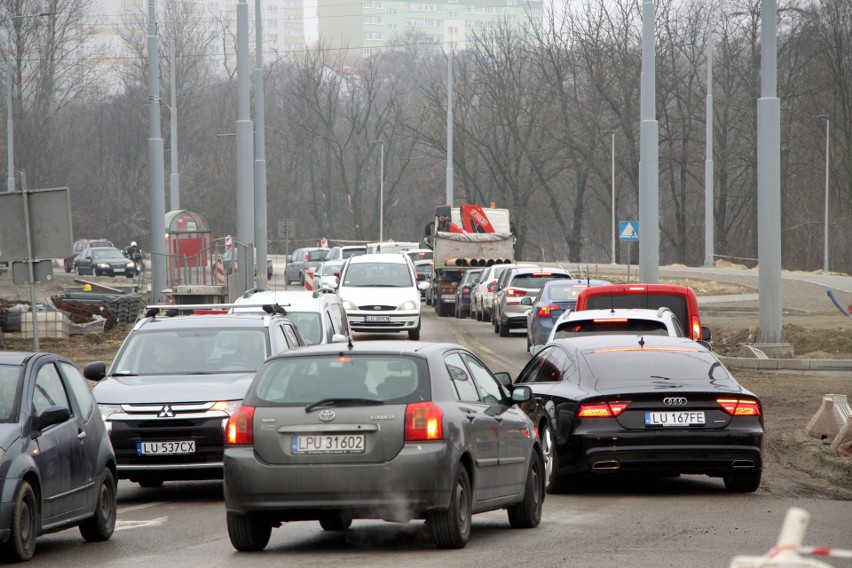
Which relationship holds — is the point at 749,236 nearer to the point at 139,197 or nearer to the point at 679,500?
the point at 139,197

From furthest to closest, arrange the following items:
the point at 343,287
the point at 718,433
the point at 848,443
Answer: the point at 343,287 → the point at 848,443 → the point at 718,433

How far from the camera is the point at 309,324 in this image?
62.3 feet

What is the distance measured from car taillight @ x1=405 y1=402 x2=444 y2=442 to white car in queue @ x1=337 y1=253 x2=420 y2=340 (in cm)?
2224

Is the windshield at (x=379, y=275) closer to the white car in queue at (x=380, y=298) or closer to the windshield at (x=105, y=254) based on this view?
the white car in queue at (x=380, y=298)

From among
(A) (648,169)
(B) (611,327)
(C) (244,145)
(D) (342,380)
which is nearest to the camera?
(D) (342,380)

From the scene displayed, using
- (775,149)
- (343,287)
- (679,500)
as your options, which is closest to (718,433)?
(679,500)

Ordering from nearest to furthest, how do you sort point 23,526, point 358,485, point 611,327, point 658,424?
point 358,485
point 23,526
point 658,424
point 611,327

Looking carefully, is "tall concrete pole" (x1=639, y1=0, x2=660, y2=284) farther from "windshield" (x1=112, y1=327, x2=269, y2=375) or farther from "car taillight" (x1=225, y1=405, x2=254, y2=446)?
"car taillight" (x1=225, y1=405, x2=254, y2=446)

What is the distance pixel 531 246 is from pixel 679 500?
8616 cm

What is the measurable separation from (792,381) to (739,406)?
37.5 ft

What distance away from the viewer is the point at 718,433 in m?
11.3

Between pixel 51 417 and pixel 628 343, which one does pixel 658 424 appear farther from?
pixel 51 417

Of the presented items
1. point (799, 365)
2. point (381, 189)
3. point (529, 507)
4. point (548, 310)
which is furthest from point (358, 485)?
point (381, 189)

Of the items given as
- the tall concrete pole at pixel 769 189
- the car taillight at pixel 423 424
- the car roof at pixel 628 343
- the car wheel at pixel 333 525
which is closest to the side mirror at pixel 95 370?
the car wheel at pixel 333 525
